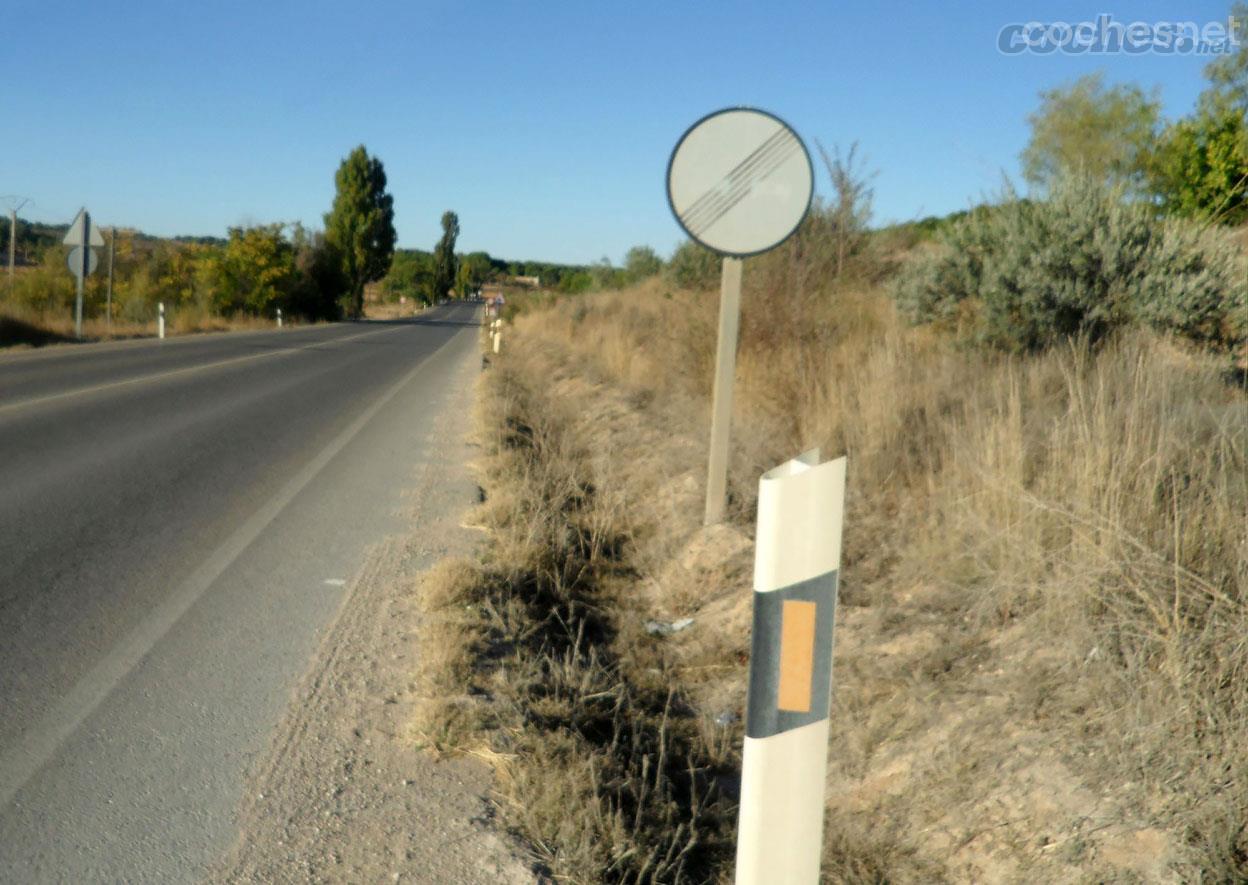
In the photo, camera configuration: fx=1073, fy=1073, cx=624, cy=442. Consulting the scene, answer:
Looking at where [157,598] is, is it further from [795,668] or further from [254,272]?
[254,272]

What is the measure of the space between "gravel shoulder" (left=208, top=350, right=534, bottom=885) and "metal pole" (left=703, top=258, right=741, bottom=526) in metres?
2.08

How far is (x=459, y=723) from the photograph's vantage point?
370cm

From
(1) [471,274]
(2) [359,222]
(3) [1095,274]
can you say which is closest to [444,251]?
(1) [471,274]

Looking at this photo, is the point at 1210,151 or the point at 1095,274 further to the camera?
the point at 1210,151

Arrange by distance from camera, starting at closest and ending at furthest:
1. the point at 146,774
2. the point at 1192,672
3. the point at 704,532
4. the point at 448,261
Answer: the point at 1192,672, the point at 146,774, the point at 704,532, the point at 448,261

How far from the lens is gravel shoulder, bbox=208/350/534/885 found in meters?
2.91

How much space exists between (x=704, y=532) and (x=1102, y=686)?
10.6ft

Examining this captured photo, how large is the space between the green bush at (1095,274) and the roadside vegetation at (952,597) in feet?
0.08

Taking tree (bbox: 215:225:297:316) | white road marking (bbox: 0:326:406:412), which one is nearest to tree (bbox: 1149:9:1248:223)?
white road marking (bbox: 0:326:406:412)

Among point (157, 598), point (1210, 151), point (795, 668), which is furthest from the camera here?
point (1210, 151)

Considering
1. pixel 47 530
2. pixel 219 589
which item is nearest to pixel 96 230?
pixel 47 530

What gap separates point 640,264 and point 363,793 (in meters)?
32.6

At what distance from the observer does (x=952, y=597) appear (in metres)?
4.59

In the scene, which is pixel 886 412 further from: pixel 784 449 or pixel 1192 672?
pixel 1192 672
